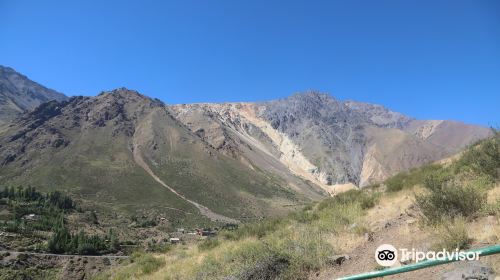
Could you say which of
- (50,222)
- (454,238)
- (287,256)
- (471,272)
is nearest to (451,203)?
(454,238)

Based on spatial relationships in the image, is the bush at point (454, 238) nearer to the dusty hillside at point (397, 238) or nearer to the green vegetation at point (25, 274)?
the dusty hillside at point (397, 238)

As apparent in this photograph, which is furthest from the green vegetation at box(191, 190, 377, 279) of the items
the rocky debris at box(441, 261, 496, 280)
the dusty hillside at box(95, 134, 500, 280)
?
the rocky debris at box(441, 261, 496, 280)

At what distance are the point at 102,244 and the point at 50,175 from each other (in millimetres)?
124374

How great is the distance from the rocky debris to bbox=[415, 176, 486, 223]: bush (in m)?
2.93

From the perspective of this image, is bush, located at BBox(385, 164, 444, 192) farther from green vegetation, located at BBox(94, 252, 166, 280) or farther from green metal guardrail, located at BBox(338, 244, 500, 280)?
green metal guardrail, located at BBox(338, 244, 500, 280)

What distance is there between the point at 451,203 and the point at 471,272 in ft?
13.2

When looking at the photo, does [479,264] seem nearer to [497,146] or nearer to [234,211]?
[497,146]

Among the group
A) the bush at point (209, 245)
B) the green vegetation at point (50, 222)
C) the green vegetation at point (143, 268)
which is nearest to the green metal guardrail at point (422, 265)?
the green vegetation at point (143, 268)

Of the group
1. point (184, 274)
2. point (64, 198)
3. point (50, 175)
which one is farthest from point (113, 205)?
point (184, 274)

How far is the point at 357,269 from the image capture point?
9242 mm

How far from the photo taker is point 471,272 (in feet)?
21.9

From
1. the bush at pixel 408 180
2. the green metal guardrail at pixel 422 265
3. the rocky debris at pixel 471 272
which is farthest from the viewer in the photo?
the bush at pixel 408 180

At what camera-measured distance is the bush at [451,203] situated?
10.0 m

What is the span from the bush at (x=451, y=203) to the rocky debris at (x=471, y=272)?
9.62 ft
